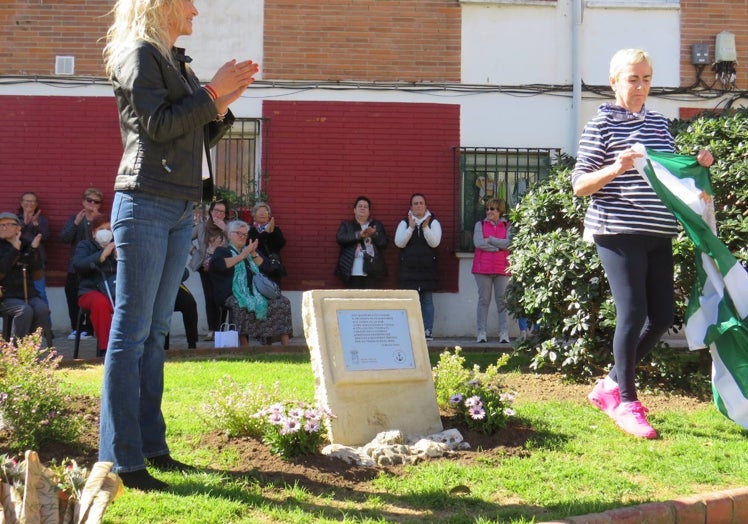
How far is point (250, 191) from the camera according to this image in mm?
13195

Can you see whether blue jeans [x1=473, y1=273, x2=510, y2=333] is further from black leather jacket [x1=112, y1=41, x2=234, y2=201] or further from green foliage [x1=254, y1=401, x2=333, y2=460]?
black leather jacket [x1=112, y1=41, x2=234, y2=201]

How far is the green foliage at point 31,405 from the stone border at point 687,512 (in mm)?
2706

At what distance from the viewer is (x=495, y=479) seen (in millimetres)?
4266

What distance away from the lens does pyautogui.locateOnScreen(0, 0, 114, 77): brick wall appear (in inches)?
518

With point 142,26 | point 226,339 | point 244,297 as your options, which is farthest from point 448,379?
point 244,297

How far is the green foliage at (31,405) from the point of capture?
4496 millimetres

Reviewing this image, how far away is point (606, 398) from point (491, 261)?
6.63m

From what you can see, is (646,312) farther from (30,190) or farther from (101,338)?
(30,190)

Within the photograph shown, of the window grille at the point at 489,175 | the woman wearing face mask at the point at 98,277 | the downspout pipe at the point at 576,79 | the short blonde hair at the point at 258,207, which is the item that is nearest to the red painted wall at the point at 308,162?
the window grille at the point at 489,175

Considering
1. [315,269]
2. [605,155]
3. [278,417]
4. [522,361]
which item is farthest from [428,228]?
[278,417]

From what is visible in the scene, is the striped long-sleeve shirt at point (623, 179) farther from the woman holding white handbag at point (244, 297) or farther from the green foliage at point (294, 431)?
the woman holding white handbag at point (244, 297)

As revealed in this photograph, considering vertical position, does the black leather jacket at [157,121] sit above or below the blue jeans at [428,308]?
above

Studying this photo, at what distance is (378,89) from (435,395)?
877 centimetres

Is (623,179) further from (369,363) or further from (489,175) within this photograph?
(489,175)
